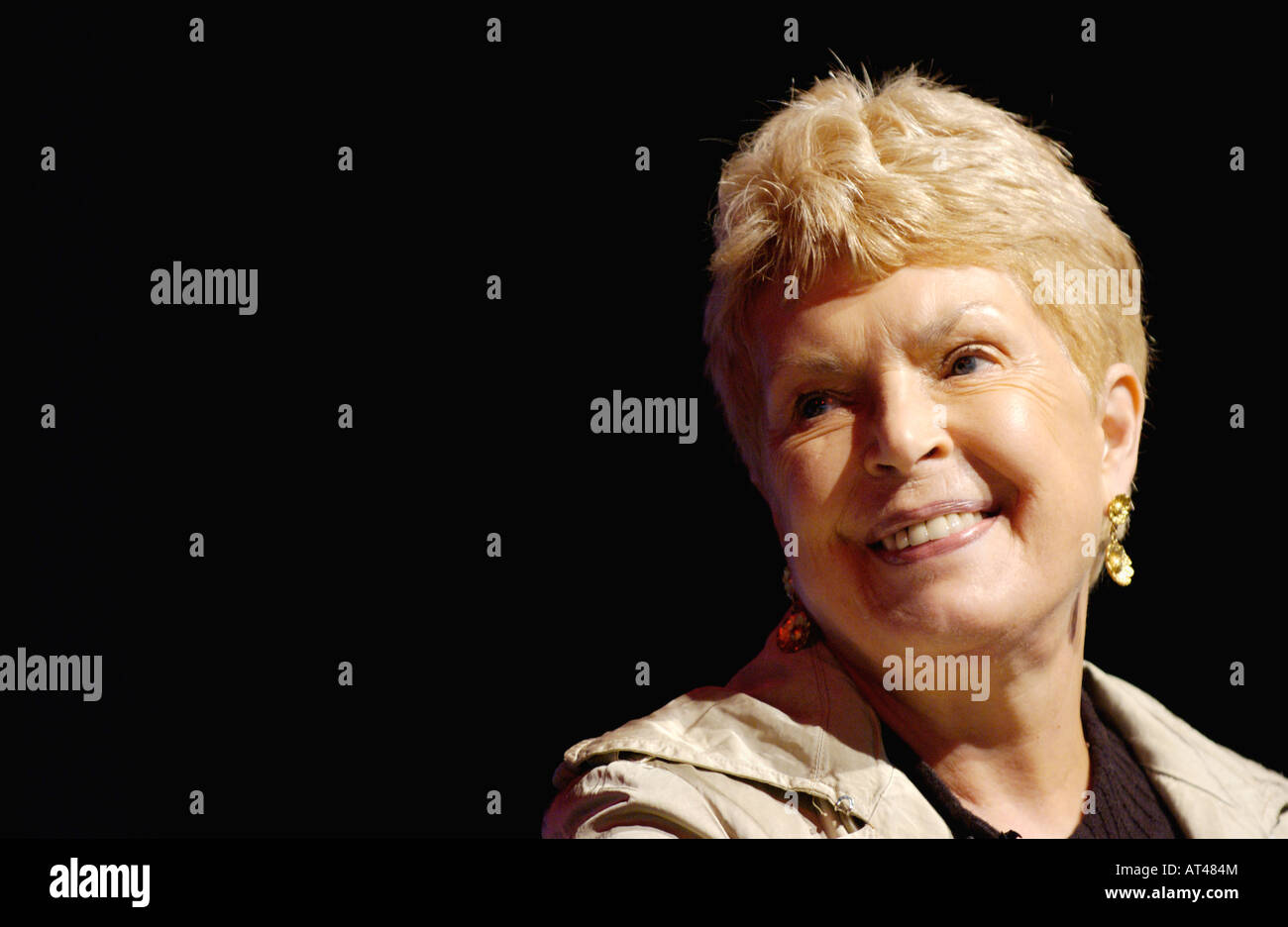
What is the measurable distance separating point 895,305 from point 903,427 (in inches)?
7.7

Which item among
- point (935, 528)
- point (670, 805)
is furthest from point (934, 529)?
point (670, 805)

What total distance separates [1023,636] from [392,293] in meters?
1.38

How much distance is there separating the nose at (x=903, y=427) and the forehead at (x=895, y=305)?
3.2 inches

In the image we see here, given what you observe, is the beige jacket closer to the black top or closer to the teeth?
the black top

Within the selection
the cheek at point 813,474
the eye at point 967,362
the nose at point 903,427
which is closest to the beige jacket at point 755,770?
the cheek at point 813,474

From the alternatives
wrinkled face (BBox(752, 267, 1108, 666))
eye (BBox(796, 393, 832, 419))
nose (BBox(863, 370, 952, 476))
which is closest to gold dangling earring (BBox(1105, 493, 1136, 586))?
wrinkled face (BBox(752, 267, 1108, 666))

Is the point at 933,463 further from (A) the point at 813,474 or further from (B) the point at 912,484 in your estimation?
(A) the point at 813,474

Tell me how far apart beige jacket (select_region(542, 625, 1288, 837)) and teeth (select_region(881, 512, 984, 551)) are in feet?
0.90

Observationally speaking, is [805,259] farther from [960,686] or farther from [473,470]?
[473,470]

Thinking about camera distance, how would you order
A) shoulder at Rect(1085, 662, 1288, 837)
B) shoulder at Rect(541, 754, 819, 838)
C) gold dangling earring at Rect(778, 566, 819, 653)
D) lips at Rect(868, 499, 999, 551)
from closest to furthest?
shoulder at Rect(541, 754, 819, 838), lips at Rect(868, 499, 999, 551), gold dangling earring at Rect(778, 566, 819, 653), shoulder at Rect(1085, 662, 1288, 837)

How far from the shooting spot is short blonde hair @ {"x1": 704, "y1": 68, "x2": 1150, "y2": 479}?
1.99 meters

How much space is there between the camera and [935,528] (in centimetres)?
193

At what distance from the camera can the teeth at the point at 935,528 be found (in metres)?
1.93

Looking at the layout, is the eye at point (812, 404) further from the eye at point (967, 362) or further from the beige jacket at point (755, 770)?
the beige jacket at point (755, 770)
